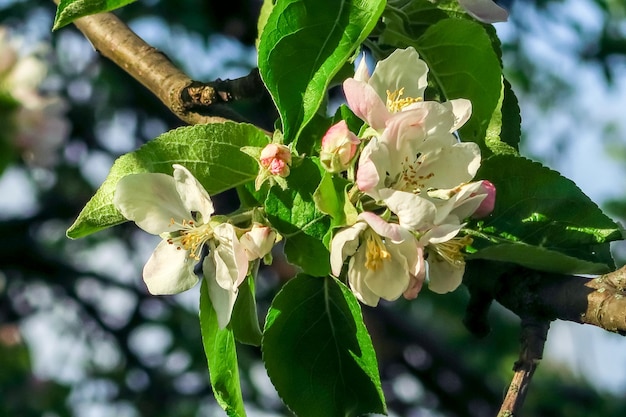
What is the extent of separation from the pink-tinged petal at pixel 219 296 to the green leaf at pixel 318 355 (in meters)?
0.06

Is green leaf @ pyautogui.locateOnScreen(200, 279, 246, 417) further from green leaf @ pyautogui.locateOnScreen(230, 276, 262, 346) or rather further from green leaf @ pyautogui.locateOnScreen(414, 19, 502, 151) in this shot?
green leaf @ pyautogui.locateOnScreen(414, 19, 502, 151)

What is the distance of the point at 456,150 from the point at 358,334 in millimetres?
199

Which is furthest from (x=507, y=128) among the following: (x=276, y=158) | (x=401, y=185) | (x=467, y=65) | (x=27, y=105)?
(x=27, y=105)

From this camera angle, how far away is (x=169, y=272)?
0.87 m

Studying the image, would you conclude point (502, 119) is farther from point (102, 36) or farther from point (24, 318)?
point (24, 318)

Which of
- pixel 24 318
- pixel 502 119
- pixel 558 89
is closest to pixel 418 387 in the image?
pixel 24 318

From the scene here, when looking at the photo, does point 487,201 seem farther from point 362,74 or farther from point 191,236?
point 191,236

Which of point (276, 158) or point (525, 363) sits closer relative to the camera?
point (276, 158)

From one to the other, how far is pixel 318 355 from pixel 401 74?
0.29m

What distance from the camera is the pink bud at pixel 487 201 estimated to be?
84 centimetres

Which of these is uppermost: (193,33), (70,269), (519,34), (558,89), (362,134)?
(362,134)

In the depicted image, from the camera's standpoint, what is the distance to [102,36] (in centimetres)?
127

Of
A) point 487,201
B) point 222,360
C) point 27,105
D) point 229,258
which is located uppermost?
point 487,201

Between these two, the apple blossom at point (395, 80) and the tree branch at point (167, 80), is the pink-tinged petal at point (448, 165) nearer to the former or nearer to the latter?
the apple blossom at point (395, 80)
